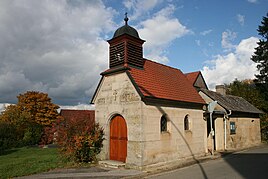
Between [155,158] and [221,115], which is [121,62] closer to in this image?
[155,158]

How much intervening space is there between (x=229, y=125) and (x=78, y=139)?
43.4 feet

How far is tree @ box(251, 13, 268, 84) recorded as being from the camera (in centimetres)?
3306

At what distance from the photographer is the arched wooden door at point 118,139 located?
1273 centimetres

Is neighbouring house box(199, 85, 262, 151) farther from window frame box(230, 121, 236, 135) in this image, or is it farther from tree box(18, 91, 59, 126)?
tree box(18, 91, 59, 126)

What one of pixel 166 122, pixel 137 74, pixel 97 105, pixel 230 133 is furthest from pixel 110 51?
pixel 230 133

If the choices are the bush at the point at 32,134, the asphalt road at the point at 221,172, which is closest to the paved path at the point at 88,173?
the asphalt road at the point at 221,172

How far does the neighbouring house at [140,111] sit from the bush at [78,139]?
69 centimetres

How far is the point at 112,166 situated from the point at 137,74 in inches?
199

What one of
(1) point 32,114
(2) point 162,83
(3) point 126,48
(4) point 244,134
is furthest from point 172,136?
(1) point 32,114

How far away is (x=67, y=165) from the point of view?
1260cm

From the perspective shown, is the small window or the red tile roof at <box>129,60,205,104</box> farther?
the small window

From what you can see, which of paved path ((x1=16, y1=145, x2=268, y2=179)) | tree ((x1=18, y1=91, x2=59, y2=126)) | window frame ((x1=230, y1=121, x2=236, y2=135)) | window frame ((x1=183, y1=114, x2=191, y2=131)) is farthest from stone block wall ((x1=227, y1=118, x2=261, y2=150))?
tree ((x1=18, y1=91, x2=59, y2=126))

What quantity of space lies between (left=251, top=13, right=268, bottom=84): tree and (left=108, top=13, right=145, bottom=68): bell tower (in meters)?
25.8

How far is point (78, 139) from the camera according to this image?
12.3 meters
